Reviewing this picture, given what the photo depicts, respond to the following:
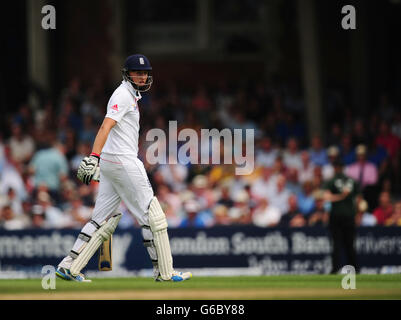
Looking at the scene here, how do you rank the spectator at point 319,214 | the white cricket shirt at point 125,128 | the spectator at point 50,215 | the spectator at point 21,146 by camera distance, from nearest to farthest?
the white cricket shirt at point 125,128
the spectator at point 319,214
the spectator at point 50,215
the spectator at point 21,146

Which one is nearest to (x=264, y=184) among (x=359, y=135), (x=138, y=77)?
(x=359, y=135)

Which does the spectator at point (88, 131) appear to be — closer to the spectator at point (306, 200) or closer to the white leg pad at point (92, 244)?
the spectator at point (306, 200)

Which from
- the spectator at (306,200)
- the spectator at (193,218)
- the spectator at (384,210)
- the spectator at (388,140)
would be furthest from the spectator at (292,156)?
the spectator at (193,218)

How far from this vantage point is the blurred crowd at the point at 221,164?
1633 centimetres

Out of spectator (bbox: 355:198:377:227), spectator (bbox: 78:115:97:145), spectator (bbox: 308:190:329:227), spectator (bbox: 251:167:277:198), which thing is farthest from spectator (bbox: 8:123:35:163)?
spectator (bbox: 355:198:377:227)

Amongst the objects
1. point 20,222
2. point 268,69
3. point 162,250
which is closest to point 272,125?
point 268,69

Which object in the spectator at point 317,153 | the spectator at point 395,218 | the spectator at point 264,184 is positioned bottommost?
the spectator at point 395,218

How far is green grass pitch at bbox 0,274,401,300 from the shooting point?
362 inches

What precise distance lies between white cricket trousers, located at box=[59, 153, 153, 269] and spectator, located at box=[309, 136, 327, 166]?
27.5 ft

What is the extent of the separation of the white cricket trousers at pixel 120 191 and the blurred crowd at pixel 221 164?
6.23m

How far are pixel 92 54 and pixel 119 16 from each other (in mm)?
1171

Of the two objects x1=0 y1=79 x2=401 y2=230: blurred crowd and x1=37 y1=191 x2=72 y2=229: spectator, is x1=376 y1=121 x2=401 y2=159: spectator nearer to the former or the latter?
x1=0 y1=79 x2=401 y2=230: blurred crowd

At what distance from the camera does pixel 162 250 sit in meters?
9.41
